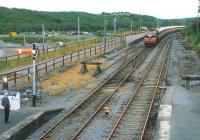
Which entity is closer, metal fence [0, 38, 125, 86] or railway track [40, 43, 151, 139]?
railway track [40, 43, 151, 139]

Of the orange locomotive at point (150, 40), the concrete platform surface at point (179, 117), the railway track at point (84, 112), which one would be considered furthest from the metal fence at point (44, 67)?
the concrete platform surface at point (179, 117)

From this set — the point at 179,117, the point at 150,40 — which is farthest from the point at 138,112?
the point at 150,40

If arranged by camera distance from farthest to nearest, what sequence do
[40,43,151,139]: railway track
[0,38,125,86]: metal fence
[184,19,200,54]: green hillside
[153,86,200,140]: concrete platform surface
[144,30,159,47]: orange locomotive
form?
[144,30,159,47]: orange locomotive
[184,19,200,54]: green hillside
[0,38,125,86]: metal fence
[40,43,151,139]: railway track
[153,86,200,140]: concrete platform surface

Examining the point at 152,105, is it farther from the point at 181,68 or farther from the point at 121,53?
the point at 121,53

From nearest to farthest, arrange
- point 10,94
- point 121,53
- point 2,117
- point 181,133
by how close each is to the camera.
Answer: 1. point 181,133
2. point 2,117
3. point 10,94
4. point 121,53

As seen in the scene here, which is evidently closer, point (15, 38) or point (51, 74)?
point (51, 74)

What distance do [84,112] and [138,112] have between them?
2.60 m

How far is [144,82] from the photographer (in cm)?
3272

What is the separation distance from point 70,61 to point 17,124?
25928 millimetres

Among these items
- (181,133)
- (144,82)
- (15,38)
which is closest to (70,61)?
(144,82)

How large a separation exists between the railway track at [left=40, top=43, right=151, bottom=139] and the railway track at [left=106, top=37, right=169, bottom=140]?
51.8 inches

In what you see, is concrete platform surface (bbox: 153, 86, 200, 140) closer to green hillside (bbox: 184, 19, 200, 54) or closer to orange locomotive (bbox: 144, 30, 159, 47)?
green hillside (bbox: 184, 19, 200, 54)

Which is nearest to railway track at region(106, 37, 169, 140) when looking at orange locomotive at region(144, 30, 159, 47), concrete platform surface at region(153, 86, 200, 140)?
concrete platform surface at region(153, 86, 200, 140)

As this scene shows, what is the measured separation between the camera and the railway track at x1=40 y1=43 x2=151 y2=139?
61.1ft
